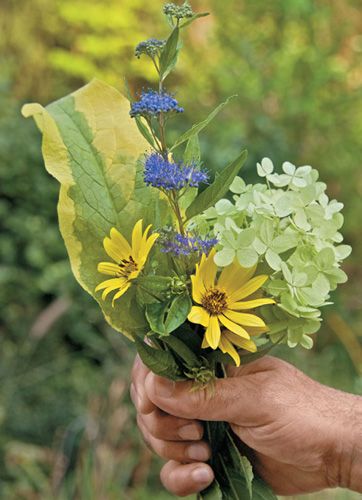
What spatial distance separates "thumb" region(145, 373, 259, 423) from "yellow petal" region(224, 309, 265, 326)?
13cm

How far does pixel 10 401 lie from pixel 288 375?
1.51m

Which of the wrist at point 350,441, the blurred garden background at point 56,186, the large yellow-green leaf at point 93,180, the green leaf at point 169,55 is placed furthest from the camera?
the blurred garden background at point 56,186

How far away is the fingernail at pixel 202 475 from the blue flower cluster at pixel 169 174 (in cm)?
39

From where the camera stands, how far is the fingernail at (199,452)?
1.07 meters

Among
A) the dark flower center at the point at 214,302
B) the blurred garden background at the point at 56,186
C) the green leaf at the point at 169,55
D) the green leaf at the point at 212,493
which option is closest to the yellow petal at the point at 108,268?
the dark flower center at the point at 214,302

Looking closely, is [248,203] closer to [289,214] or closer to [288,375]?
[289,214]

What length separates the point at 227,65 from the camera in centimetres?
329

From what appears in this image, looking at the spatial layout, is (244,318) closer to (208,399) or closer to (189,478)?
(208,399)

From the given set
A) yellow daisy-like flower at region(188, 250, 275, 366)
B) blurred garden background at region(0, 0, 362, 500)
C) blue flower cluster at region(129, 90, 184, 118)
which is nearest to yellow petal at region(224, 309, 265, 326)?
yellow daisy-like flower at region(188, 250, 275, 366)

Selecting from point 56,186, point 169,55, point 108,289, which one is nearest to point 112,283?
point 108,289

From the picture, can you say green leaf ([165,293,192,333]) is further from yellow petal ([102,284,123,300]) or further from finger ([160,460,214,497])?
finger ([160,460,214,497])

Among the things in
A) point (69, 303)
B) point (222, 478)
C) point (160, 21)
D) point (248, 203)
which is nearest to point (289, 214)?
point (248, 203)

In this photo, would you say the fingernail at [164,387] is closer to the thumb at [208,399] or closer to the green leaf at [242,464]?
the thumb at [208,399]

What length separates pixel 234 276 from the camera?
90 cm
